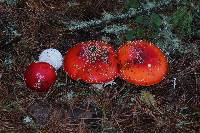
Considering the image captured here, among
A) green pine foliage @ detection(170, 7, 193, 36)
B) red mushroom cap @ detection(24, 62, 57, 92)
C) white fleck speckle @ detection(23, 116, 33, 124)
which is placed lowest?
white fleck speckle @ detection(23, 116, 33, 124)

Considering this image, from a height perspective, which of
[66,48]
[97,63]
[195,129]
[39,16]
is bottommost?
[195,129]

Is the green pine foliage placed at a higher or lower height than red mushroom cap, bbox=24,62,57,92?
higher

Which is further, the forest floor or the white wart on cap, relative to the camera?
the white wart on cap

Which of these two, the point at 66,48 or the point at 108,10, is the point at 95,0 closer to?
the point at 108,10

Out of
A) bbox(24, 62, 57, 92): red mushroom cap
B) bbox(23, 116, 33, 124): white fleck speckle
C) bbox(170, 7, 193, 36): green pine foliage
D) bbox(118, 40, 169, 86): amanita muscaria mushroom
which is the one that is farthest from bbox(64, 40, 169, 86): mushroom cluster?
bbox(23, 116, 33, 124): white fleck speckle

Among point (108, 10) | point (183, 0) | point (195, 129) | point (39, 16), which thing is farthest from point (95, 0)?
point (195, 129)

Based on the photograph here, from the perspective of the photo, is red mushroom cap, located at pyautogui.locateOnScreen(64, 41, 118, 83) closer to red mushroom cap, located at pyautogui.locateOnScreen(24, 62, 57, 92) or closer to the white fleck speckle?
red mushroom cap, located at pyautogui.locateOnScreen(24, 62, 57, 92)

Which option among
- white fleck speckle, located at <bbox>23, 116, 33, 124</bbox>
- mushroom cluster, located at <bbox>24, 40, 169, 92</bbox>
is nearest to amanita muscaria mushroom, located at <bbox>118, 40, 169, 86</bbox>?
mushroom cluster, located at <bbox>24, 40, 169, 92</bbox>

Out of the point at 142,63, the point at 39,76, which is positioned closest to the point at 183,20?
the point at 142,63
